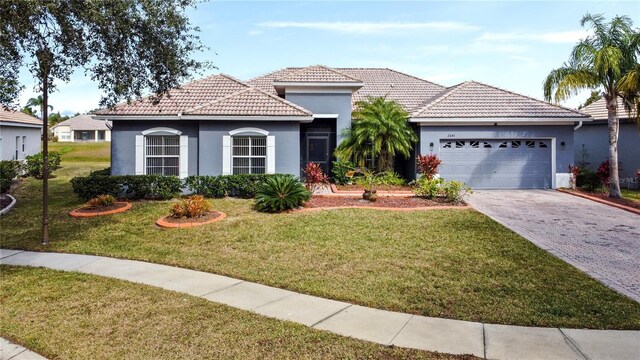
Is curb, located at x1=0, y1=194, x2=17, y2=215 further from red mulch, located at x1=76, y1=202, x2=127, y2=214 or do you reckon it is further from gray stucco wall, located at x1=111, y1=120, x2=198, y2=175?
gray stucco wall, located at x1=111, y1=120, x2=198, y2=175

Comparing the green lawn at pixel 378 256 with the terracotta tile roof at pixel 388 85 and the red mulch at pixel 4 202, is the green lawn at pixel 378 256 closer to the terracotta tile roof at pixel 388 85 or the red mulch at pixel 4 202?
the red mulch at pixel 4 202

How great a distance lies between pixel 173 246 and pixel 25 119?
75.6 ft

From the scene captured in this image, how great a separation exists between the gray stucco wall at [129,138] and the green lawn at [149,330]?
10.4 m

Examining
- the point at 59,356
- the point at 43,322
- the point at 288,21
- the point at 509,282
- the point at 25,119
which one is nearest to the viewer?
the point at 59,356

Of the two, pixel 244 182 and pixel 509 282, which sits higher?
pixel 244 182

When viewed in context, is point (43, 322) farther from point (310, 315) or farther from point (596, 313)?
point (596, 313)

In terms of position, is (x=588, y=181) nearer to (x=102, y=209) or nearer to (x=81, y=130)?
(x=102, y=209)

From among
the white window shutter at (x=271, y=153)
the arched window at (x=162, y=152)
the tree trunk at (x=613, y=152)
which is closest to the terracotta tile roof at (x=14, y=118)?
the arched window at (x=162, y=152)

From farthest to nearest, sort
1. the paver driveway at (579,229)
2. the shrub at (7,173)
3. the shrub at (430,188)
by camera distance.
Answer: the shrub at (7,173) < the shrub at (430,188) < the paver driveway at (579,229)

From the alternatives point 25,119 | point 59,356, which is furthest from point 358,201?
point 25,119

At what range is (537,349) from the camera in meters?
4.91

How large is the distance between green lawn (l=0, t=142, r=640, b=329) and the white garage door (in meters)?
5.86

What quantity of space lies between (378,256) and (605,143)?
18.3 meters

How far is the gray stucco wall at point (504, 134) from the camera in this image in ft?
60.0
